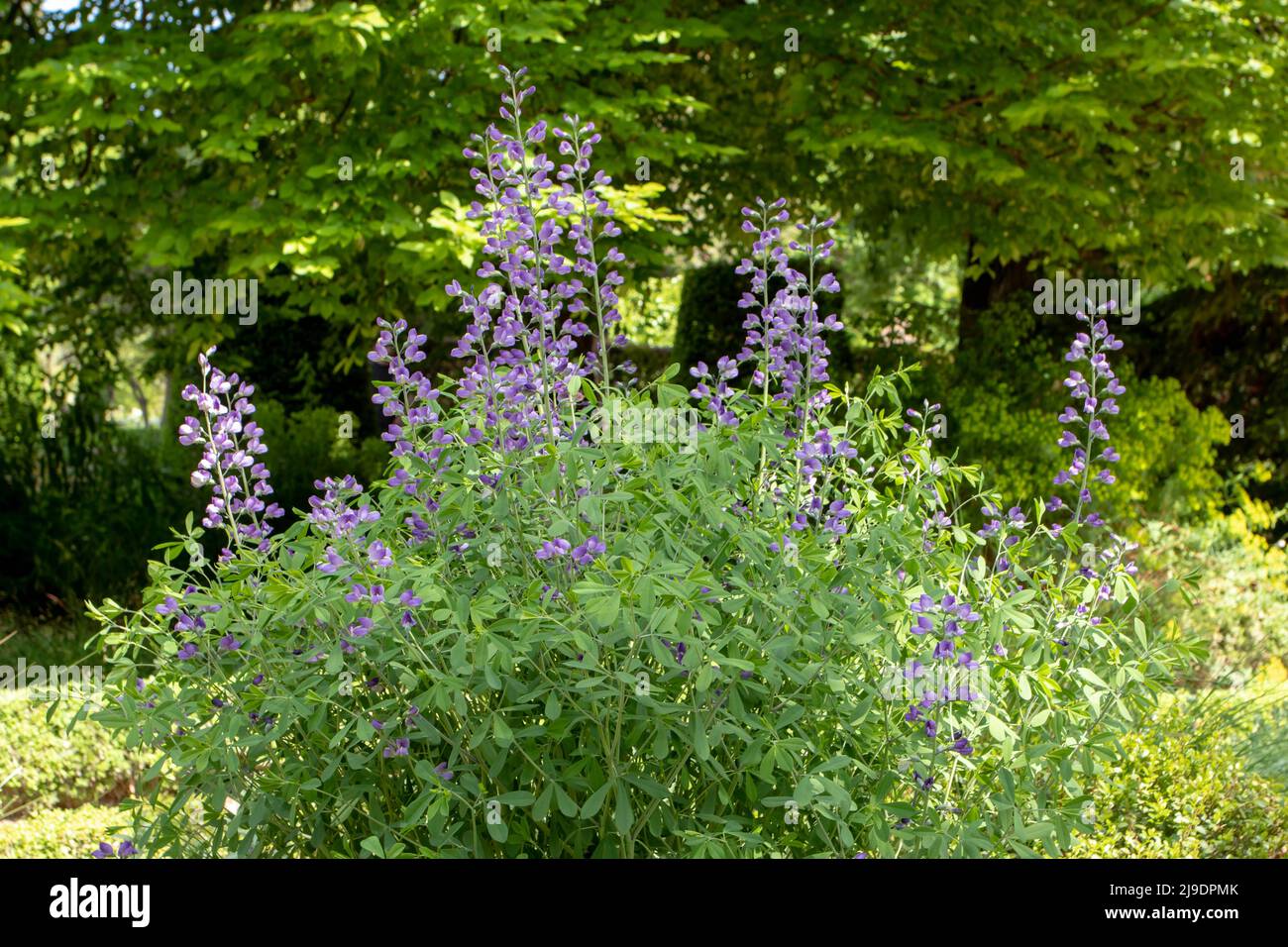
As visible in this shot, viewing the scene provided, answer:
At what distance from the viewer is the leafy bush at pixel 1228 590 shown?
8156mm

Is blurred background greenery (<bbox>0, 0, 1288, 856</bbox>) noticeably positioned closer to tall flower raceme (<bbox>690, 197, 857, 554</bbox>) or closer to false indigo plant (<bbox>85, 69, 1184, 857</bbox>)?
false indigo plant (<bbox>85, 69, 1184, 857</bbox>)

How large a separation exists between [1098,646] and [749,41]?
299 inches

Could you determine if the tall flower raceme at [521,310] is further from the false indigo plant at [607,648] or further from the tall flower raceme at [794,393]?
the tall flower raceme at [794,393]

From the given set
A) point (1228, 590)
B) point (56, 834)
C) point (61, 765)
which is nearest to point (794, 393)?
point (56, 834)

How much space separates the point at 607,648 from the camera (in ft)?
9.68

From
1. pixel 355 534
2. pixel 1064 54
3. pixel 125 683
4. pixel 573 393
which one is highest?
pixel 1064 54

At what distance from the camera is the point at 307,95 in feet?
29.0

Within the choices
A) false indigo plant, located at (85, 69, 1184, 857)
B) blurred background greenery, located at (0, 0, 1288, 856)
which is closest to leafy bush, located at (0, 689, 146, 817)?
blurred background greenery, located at (0, 0, 1288, 856)

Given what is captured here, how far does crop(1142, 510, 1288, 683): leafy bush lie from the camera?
8156 millimetres

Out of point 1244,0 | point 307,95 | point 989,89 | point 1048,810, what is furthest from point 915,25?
point 1048,810

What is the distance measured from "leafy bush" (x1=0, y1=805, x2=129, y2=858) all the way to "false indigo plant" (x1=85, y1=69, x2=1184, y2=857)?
49.5 inches

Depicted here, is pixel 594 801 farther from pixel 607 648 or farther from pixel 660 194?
pixel 660 194

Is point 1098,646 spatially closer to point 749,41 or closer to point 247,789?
point 247,789

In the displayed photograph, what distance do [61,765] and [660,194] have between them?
5978 millimetres
